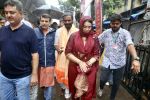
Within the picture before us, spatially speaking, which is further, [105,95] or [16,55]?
[105,95]

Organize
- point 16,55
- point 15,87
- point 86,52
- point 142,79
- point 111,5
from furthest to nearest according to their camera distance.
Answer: point 111,5
point 142,79
point 86,52
point 15,87
point 16,55

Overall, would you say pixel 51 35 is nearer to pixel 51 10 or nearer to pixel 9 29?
pixel 9 29

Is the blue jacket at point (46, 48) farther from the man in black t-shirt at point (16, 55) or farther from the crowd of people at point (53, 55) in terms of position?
the man in black t-shirt at point (16, 55)

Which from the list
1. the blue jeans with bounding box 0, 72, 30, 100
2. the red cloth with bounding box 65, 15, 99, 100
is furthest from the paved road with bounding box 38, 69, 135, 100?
the blue jeans with bounding box 0, 72, 30, 100

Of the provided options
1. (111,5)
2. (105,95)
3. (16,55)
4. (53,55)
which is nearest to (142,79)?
(105,95)

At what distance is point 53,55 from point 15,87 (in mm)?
1779

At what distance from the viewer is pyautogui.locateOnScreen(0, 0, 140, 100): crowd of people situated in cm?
395

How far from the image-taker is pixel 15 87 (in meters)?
4.17

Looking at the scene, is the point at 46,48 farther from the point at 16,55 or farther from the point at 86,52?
the point at 16,55

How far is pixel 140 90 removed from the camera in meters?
7.19

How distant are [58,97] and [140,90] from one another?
2.02 meters

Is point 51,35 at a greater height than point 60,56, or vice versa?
point 51,35

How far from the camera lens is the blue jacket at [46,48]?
569cm

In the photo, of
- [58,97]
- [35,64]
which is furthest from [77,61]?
[58,97]
